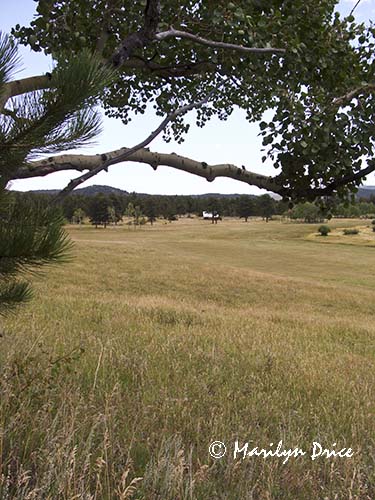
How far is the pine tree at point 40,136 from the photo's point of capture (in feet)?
6.48

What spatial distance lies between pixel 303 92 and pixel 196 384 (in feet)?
10.8

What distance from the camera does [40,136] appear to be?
2.07 m

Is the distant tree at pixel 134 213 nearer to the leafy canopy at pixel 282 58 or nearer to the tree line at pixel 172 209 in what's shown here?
the tree line at pixel 172 209

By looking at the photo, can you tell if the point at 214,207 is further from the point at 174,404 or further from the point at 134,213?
the point at 174,404

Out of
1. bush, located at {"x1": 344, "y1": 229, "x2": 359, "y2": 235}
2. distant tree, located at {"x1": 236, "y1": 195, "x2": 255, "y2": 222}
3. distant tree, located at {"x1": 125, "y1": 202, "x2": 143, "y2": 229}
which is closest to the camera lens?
bush, located at {"x1": 344, "y1": 229, "x2": 359, "y2": 235}

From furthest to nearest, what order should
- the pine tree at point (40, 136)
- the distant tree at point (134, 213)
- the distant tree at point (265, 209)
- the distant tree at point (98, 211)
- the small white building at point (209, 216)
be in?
1. the small white building at point (209, 216)
2. the distant tree at point (265, 209)
3. the distant tree at point (134, 213)
4. the distant tree at point (98, 211)
5. the pine tree at point (40, 136)

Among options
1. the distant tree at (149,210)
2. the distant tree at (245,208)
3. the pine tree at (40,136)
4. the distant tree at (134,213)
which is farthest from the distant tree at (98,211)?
the pine tree at (40,136)

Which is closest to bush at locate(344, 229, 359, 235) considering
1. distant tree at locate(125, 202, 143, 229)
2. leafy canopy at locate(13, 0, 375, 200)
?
distant tree at locate(125, 202, 143, 229)

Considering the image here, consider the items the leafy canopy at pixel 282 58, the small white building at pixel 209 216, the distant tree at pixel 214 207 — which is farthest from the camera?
the distant tree at pixel 214 207

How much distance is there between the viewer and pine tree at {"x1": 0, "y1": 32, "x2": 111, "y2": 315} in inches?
77.7

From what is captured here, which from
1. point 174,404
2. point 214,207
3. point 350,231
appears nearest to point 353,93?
point 174,404

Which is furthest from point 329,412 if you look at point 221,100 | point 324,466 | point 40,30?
point 40,30

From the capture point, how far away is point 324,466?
2.62 metres

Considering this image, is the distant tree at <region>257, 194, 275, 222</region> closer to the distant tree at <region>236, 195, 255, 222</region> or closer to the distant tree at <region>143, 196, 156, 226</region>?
the distant tree at <region>236, 195, 255, 222</region>
